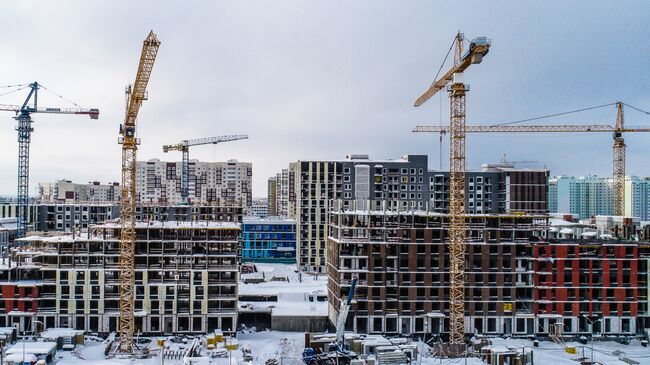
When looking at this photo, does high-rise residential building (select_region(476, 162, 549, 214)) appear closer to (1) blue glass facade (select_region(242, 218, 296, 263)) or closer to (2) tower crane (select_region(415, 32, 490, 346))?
(1) blue glass facade (select_region(242, 218, 296, 263))

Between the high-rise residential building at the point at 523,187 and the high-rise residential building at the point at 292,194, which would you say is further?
the high-rise residential building at the point at 292,194

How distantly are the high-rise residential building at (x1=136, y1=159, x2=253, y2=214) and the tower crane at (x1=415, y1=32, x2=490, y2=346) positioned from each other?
366 ft

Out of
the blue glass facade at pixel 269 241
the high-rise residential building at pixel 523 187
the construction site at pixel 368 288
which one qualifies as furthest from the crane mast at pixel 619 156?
the blue glass facade at pixel 269 241

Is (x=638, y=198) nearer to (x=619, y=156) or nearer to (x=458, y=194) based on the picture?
(x=619, y=156)

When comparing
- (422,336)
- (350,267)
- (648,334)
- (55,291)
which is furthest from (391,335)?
(55,291)

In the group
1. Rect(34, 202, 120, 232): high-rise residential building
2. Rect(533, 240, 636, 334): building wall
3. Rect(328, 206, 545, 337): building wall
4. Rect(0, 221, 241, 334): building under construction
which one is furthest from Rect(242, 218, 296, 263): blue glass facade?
Rect(533, 240, 636, 334): building wall

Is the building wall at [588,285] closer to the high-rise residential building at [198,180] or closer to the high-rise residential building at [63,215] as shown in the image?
the high-rise residential building at [63,215]

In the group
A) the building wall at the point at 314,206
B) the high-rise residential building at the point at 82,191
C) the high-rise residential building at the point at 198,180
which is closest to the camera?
the building wall at the point at 314,206

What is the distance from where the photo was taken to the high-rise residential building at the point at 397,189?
105875 millimetres

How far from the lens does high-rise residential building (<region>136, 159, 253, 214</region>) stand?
550ft

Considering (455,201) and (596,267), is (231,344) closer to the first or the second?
(455,201)

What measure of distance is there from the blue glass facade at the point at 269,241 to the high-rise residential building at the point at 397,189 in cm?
1344

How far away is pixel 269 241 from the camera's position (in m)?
125

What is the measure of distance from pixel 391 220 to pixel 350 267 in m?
6.45
